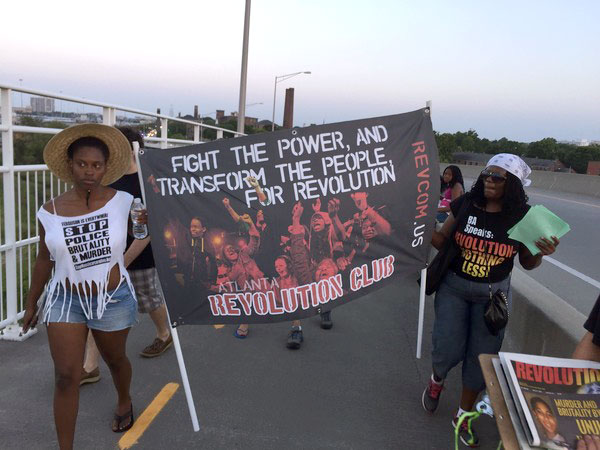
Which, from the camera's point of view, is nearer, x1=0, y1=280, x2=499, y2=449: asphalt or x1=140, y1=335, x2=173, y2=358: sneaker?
x1=0, y1=280, x2=499, y2=449: asphalt

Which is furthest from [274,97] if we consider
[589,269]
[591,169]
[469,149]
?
[469,149]

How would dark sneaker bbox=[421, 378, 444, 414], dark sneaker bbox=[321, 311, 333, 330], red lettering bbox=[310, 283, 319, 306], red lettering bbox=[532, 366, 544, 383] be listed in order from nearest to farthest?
red lettering bbox=[532, 366, 544, 383] < red lettering bbox=[310, 283, 319, 306] < dark sneaker bbox=[421, 378, 444, 414] < dark sneaker bbox=[321, 311, 333, 330]

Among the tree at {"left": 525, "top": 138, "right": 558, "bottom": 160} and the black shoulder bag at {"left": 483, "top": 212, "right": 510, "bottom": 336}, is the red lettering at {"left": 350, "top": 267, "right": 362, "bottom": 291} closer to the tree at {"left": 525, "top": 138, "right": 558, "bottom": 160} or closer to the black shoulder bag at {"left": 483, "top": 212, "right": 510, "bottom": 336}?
the black shoulder bag at {"left": 483, "top": 212, "right": 510, "bottom": 336}

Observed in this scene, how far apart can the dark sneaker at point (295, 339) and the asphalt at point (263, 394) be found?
2.6 inches

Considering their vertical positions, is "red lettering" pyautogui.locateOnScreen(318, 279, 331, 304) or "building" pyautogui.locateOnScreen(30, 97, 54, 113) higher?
"building" pyautogui.locateOnScreen(30, 97, 54, 113)

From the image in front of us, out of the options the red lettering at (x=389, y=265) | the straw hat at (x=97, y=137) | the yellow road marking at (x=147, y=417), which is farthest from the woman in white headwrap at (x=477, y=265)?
the straw hat at (x=97, y=137)

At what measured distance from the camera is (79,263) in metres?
2.66

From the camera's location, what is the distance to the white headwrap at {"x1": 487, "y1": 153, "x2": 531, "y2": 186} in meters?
3.02

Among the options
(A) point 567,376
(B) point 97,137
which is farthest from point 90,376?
(A) point 567,376

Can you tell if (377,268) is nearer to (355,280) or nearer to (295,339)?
(355,280)

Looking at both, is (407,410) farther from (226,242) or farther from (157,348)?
(157,348)

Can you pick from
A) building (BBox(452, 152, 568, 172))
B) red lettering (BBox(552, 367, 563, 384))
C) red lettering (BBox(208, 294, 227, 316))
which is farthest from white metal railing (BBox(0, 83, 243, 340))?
building (BBox(452, 152, 568, 172))

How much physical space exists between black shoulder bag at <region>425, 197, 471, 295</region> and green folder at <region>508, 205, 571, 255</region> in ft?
1.82

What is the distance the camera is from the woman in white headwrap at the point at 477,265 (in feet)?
10.00
